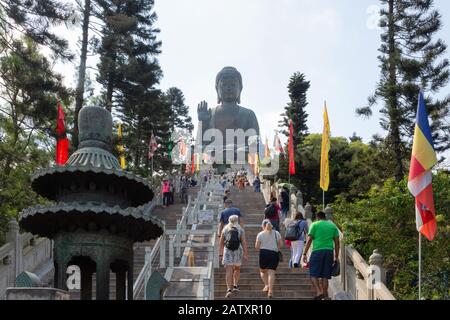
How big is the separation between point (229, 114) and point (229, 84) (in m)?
1.70

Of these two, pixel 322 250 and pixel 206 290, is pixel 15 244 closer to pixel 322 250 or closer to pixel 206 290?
pixel 206 290

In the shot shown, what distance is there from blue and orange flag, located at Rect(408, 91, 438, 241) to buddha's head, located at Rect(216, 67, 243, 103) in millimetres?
31271

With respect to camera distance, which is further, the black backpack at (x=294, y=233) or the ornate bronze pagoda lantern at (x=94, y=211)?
the black backpack at (x=294, y=233)

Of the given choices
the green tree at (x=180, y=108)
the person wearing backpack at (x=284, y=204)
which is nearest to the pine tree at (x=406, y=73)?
the person wearing backpack at (x=284, y=204)

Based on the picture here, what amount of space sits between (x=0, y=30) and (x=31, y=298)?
45.9 ft

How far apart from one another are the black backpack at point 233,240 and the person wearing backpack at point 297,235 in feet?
→ 5.97

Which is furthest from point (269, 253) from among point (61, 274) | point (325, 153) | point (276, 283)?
point (325, 153)

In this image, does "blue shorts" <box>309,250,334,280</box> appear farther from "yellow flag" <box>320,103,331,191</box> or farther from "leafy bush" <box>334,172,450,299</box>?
"yellow flag" <box>320,103,331,191</box>

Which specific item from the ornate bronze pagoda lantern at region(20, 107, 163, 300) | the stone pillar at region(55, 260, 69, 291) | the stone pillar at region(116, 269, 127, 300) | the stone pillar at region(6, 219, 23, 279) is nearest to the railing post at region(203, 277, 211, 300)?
the stone pillar at region(116, 269, 127, 300)

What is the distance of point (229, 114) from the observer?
41.9 metres

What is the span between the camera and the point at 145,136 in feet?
133

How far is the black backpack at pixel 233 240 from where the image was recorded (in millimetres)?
11844

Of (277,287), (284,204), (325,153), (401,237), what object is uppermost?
(325,153)

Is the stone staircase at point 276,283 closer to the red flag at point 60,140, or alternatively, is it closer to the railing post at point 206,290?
the railing post at point 206,290
